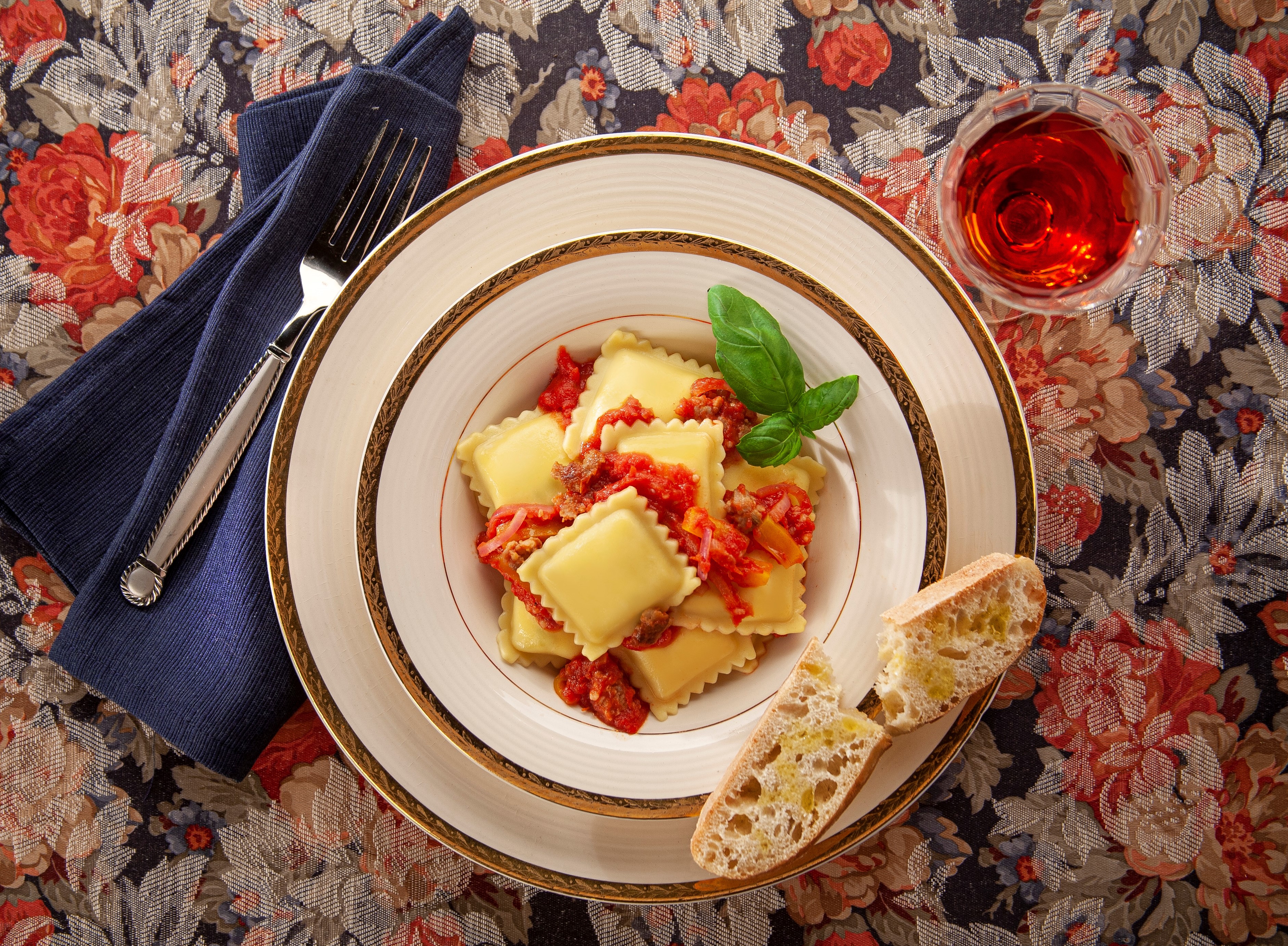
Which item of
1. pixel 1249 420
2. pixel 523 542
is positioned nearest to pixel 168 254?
pixel 523 542

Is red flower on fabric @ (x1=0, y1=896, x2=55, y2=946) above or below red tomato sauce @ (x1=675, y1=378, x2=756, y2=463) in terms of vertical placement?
below

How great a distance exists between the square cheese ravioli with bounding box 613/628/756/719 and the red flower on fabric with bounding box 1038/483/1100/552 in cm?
154

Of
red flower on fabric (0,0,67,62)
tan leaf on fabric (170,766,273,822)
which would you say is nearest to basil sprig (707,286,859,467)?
tan leaf on fabric (170,766,273,822)

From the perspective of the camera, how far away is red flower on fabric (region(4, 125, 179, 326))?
365 centimetres

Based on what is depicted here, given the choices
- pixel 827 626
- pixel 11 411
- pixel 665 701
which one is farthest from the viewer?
pixel 11 411

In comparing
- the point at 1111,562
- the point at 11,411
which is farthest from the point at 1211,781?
the point at 11,411

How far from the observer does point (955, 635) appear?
2.90m

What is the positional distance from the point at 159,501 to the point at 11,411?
0.95m

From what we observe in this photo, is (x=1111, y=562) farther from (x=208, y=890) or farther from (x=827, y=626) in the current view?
(x=208, y=890)

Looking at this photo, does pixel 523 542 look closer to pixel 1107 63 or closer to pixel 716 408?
pixel 716 408

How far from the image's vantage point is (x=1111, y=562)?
3645 millimetres

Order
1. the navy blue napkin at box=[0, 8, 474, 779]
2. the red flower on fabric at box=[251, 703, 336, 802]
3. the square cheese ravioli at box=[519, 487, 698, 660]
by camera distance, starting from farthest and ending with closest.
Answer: the red flower on fabric at box=[251, 703, 336, 802], the navy blue napkin at box=[0, 8, 474, 779], the square cheese ravioli at box=[519, 487, 698, 660]

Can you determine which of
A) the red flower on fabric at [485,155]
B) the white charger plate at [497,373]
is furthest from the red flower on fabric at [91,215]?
the white charger plate at [497,373]

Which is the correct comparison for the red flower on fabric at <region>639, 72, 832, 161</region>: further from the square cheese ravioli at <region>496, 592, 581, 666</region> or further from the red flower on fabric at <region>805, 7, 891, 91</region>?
the square cheese ravioli at <region>496, 592, 581, 666</region>
